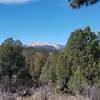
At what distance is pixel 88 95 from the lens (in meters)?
13.6

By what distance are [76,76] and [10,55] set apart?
28.1m

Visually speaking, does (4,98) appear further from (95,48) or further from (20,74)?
(20,74)

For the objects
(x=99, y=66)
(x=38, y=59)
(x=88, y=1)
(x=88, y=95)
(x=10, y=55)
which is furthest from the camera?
(x=38, y=59)

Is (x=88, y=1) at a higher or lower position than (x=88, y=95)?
higher

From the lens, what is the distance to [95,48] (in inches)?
1538

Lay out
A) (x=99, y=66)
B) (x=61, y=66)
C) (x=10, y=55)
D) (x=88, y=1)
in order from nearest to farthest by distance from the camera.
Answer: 1. (x=88, y=1)
2. (x=99, y=66)
3. (x=61, y=66)
4. (x=10, y=55)

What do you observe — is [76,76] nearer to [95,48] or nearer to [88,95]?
[95,48]

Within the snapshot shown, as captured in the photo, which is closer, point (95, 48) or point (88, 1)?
point (88, 1)

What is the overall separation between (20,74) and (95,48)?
31.2 meters

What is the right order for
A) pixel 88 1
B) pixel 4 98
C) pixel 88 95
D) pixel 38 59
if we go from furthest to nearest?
pixel 38 59, pixel 88 95, pixel 88 1, pixel 4 98

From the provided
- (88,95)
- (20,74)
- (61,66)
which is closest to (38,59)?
(20,74)

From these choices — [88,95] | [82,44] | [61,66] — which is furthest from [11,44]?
[88,95]

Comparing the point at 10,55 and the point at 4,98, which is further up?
the point at 10,55

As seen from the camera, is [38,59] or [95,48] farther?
[38,59]
